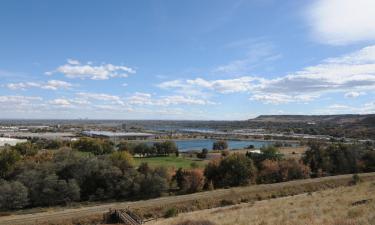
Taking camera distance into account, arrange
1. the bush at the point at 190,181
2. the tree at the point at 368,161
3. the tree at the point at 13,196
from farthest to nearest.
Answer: the tree at the point at 368,161 < the bush at the point at 190,181 < the tree at the point at 13,196

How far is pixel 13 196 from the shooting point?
4325 centimetres

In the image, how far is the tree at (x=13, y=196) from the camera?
141 feet

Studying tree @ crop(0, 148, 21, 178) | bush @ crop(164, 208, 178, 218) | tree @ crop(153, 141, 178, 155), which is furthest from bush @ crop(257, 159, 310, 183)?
tree @ crop(153, 141, 178, 155)

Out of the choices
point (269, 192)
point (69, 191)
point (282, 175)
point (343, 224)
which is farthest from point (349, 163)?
point (343, 224)

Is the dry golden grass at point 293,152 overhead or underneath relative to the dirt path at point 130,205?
overhead

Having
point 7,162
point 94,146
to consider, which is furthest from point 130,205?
point 94,146

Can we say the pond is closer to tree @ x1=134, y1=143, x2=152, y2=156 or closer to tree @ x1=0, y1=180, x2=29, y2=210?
tree @ x1=134, y1=143, x2=152, y2=156

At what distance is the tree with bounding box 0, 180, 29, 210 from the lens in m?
43.0

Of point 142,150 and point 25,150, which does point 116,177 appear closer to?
point 25,150

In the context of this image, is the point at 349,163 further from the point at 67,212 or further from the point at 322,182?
the point at 67,212

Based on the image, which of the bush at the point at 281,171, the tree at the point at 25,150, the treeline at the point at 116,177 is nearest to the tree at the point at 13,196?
the treeline at the point at 116,177

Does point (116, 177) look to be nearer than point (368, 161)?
Yes

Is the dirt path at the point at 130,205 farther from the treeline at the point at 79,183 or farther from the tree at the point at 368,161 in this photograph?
the tree at the point at 368,161

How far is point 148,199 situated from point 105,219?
35.5 feet
